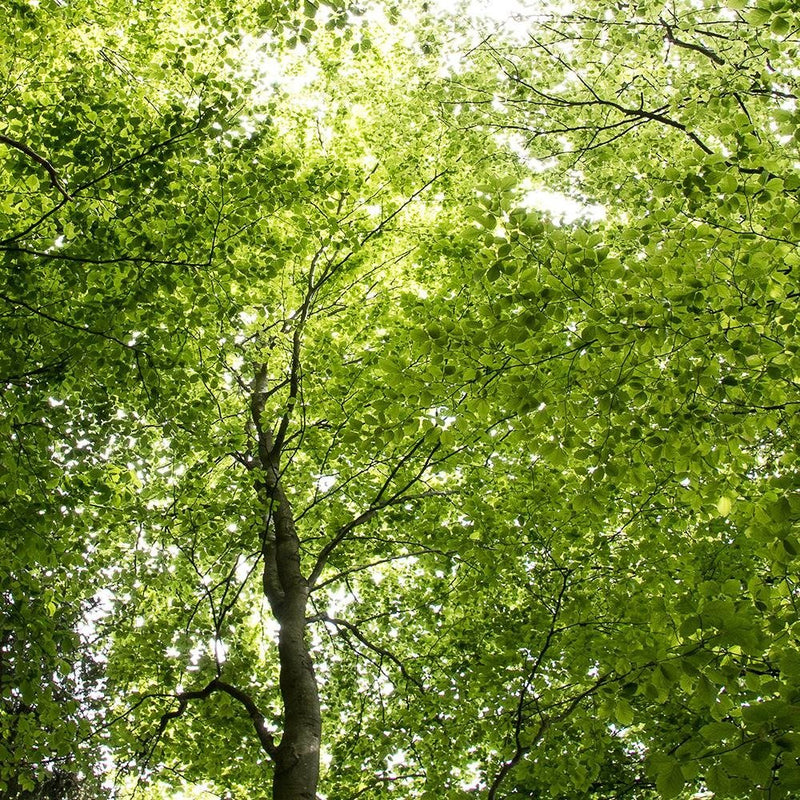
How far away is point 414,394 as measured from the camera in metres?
4.78

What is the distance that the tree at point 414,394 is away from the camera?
4.61 m

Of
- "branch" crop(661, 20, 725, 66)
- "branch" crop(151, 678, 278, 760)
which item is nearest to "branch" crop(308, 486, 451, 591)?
"branch" crop(151, 678, 278, 760)

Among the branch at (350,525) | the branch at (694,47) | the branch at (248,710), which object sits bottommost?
the branch at (248,710)

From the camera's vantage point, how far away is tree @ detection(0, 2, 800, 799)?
15.1 ft

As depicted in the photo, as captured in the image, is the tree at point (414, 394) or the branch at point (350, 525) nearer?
the tree at point (414, 394)

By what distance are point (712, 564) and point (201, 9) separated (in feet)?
33.4

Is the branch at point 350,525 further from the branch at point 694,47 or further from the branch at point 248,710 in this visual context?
the branch at point 694,47

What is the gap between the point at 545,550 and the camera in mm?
8195

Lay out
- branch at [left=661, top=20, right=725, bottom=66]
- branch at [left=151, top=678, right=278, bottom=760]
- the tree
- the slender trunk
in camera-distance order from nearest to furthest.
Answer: the tree < the slender trunk < branch at [left=151, top=678, right=278, bottom=760] < branch at [left=661, top=20, right=725, bottom=66]

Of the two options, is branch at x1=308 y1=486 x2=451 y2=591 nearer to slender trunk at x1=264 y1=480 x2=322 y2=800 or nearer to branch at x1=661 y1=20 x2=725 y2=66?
slender trunk at x1=264 y1=480 x2=322 y2=800

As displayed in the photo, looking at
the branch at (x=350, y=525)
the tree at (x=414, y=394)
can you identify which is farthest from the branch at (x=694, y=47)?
the branch at (x=350, y=525)

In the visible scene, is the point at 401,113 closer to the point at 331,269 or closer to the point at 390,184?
the point at 390,184

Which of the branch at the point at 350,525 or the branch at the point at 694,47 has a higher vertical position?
the branch at the point at 694,47

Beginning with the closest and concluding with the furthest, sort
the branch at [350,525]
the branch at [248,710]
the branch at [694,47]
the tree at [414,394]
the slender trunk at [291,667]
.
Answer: the tree at [414,394] → the slender trunk at [291,667] → the branch at [248,710] → the branch at [694,47] → the branch at [350,525]
